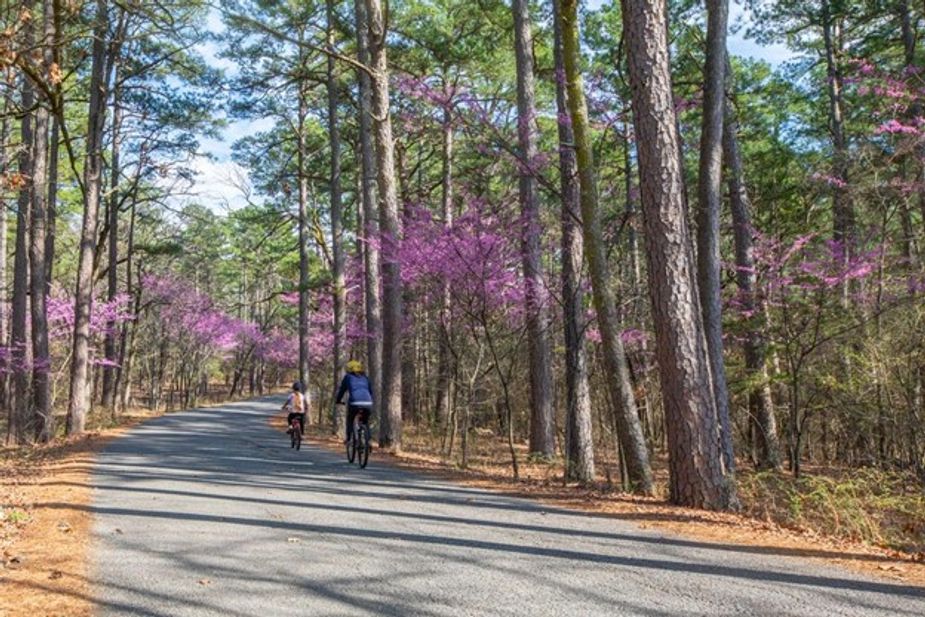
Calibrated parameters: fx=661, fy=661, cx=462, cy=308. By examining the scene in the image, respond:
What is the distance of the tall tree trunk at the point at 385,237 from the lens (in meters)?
13.6

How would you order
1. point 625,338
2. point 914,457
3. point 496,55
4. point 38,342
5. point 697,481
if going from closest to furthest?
point 697,481 → point 914,457 → point 625,338 → point 38,342 → point 496,55

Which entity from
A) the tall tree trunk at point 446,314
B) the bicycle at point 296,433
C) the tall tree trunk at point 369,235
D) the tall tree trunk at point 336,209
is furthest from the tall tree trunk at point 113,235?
the bicycle at point 296,433

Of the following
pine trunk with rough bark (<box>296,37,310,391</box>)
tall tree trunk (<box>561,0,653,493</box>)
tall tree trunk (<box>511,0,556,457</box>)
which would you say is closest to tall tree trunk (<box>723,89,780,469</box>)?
tall tree trunk (<box>511,0,556,457</box>)

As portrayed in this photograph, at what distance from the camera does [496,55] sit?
1875 centimetres

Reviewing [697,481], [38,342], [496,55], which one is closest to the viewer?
[697,481]

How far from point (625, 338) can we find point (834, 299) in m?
4.32

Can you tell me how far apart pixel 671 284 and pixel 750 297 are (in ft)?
25.9

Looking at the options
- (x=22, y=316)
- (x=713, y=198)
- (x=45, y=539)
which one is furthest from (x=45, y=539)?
(x=22, y=316)

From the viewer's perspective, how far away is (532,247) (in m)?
12.9

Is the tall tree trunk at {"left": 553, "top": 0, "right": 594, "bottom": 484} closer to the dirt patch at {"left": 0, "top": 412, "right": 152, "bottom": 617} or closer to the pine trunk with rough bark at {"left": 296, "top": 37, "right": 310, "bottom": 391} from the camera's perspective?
the dirt patch at {"left": 0, "top": 412, "right": 152, "bottom": 617}

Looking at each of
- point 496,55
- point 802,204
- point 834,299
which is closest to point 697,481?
point 834,299

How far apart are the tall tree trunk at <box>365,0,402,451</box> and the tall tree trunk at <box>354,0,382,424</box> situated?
734mm

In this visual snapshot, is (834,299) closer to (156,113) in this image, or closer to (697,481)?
(697,481)

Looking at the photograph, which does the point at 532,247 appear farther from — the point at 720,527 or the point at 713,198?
the point at 720,527
